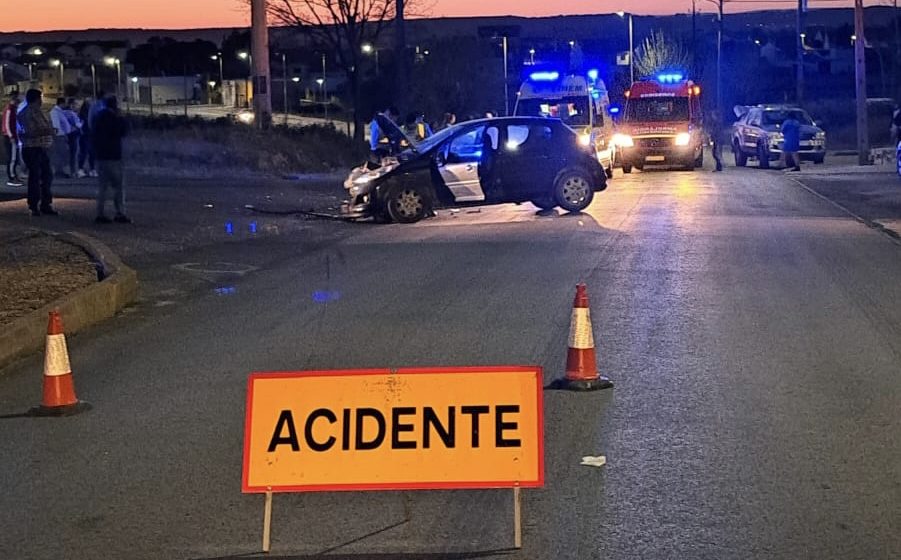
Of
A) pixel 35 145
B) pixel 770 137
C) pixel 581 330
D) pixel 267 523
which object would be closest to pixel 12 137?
pixel 35 145

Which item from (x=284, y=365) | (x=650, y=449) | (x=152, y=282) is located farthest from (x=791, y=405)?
(x=152, y=282)

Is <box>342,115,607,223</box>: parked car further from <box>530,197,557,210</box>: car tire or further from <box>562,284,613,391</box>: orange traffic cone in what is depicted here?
<box>562,284,613,391</box>: orange traffic cone

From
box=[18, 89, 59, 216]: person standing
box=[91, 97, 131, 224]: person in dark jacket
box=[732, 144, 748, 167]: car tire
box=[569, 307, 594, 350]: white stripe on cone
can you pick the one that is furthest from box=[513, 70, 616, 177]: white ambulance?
box=[569, 307, 594, 350]: white stripe on cone

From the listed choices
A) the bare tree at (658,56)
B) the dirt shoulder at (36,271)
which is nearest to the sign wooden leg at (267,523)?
the dirt shoulder at (36,271)

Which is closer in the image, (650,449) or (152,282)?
(650,449)

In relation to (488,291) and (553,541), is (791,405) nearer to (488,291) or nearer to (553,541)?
(553,541)

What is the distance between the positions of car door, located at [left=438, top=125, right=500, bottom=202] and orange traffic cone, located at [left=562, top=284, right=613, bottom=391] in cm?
1248

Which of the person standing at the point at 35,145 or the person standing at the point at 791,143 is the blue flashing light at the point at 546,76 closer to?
the person standing at the point at 791,143

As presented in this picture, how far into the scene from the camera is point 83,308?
11.2 meters

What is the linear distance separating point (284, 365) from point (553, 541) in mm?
4205

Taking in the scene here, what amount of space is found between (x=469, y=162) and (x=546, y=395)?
12872 mm

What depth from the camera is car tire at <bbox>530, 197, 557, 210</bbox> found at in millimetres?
21469

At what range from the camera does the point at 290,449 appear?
5422 millimetres

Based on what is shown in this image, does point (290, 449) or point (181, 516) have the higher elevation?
point (290, 449)
